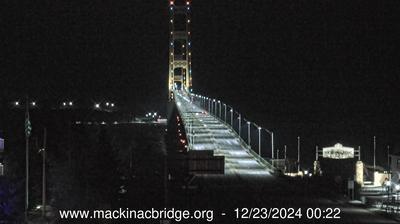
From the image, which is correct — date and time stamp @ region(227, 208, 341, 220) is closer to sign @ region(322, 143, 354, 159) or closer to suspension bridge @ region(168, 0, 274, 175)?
suspension bridge @ region(168, 0, 274, 175)

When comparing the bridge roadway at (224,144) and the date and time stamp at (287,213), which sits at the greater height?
the bridge roadway at (224,144)

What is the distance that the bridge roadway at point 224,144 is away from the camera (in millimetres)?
49344

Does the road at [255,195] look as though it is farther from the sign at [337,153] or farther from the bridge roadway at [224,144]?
the sign at [337,153]

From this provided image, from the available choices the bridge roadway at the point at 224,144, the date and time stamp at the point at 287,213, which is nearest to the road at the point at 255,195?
the bridge roadway at the point at 224,144

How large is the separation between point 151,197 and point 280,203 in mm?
5565

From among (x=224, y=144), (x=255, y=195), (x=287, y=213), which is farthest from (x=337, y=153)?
(x=287, y=213)

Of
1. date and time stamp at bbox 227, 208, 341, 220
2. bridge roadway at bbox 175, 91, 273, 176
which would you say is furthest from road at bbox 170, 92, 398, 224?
date and time stamp at bbox 227, 208, 341, 220

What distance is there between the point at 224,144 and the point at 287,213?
3951 cm

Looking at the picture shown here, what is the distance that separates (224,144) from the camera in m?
65.5

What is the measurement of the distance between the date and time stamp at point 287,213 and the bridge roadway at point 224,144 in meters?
18.1

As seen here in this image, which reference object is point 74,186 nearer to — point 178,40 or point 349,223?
point 349,223

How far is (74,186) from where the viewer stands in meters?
30.8

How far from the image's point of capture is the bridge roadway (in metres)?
49.3

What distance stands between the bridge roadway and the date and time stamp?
1813 cm
